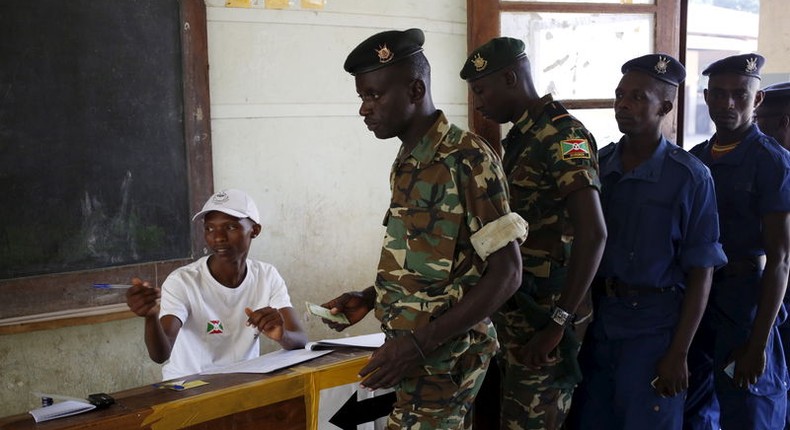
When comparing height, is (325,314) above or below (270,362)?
above

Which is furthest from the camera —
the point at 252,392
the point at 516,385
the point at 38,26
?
the point at 38,26

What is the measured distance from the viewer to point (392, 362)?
1.71 meters

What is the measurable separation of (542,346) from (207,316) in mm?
1167

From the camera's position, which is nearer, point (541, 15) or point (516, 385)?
point (516, 385)

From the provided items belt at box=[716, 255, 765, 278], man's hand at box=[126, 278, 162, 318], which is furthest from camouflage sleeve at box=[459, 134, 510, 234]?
belt at box=[716, 255, 765, 278]

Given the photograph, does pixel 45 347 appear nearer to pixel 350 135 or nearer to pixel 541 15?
pixel 350 135

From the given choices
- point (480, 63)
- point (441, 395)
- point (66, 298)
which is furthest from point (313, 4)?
point (441, 395)

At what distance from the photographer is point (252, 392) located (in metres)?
2.18

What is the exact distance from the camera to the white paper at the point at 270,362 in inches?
92.1

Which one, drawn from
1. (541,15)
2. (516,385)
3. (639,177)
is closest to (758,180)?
(639,177)

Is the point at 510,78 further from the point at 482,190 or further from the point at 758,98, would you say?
the point at 758,98

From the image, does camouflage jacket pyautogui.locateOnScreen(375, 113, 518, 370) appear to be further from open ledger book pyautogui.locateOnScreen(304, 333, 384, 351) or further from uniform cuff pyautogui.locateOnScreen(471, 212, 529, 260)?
open ledger book pyautogui.locateOnScreen(304, 333, 384, 351)

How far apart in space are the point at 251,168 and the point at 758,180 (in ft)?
6.86

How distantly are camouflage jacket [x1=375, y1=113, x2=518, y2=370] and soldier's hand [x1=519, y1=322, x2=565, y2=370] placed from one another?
0.39 meters
